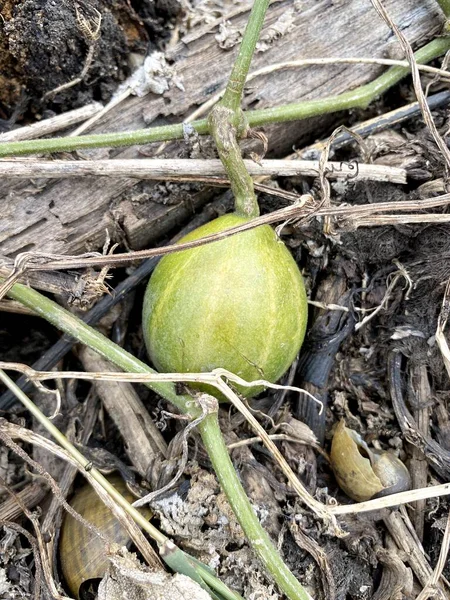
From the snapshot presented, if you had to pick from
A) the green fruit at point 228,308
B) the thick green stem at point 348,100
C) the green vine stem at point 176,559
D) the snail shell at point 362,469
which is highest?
the thick green stem at point 348,100

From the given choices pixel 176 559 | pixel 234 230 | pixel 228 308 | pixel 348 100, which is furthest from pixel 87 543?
pixel 348 100

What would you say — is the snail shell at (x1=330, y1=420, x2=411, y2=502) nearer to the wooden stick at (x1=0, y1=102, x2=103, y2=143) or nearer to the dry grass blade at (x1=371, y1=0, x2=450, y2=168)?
the dry grass blade at (x1=371, y1=0, x2=450, y2=168)

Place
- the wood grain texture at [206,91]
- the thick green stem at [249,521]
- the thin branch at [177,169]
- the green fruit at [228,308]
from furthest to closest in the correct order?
the wood grain texture at [206,91], the thin branch at [177,169], the green fruit at [228,308], the thick green stem at [249,521]

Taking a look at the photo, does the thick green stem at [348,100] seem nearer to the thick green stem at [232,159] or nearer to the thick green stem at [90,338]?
the thick green stem at [232,159]

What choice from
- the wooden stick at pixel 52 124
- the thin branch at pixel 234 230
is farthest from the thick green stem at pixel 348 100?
the wooden stick at pixel 52 124

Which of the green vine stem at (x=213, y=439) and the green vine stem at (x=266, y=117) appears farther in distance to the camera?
the green vine stem at (x=266, y=117)

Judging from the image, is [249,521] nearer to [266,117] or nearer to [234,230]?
[234,230]

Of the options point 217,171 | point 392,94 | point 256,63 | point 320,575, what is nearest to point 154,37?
point 256,63

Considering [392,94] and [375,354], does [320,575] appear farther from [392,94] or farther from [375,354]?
[392,94]
